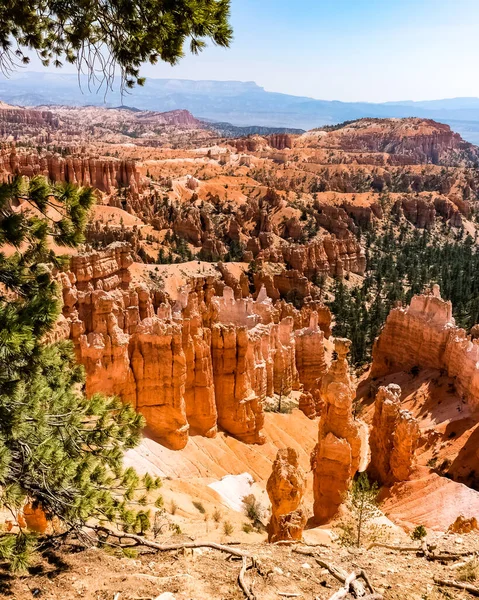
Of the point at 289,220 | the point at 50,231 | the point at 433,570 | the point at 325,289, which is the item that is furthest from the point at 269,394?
the point at 289,220

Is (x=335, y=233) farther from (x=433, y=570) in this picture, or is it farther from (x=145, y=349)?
(x=433, y=570)

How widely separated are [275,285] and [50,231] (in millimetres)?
47616

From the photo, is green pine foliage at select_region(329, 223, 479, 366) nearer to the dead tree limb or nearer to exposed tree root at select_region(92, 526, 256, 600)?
exposed tree root at select_region(92, 526, 256, 600)

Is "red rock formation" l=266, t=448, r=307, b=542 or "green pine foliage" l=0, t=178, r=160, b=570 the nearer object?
"green pine foliage" l=0, t=178, r=160, b=570

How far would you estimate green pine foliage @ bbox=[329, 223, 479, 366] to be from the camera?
46.5 meters

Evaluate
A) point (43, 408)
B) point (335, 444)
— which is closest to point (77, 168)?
point (335, 444)

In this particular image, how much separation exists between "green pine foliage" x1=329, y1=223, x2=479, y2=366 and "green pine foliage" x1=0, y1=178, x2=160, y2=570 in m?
36.1

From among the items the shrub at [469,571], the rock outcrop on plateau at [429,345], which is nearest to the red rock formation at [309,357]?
the rock outcrop on plateau at [429,345]

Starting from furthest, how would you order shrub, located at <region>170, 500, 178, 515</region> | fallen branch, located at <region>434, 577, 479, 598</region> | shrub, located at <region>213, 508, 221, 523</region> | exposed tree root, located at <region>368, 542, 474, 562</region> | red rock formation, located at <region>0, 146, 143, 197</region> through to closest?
red rock formation, located at <region>0, 146, 143, 197</region> < shrub, located at <region>213, 508, 221, 523</region> < shrub, located at <region>170, 500, 178, 515</region> < exposed tree root, located at <region>368, 542, 474, 562</region> < fallen branch, located at <region>434, 577, 479, 598</region>

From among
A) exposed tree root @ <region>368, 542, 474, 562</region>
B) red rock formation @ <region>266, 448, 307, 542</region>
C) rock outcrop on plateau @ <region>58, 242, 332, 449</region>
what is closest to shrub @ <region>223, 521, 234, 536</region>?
red rock formation @ <region>266, 448, 307, 542</region>

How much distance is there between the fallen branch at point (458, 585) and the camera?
7041 mm

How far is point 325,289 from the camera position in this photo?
2346 inches

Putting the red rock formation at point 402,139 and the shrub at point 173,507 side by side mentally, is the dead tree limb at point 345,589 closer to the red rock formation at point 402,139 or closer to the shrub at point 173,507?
the shrub at point 173,507

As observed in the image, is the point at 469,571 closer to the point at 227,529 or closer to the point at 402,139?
the point at 227,529
